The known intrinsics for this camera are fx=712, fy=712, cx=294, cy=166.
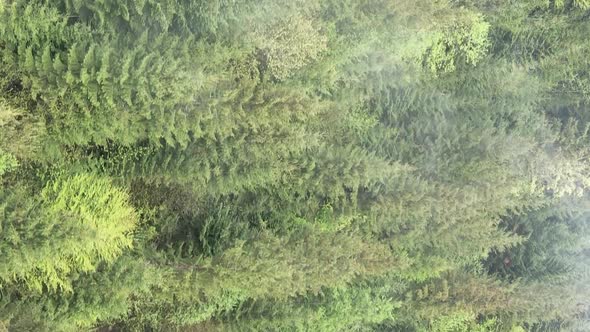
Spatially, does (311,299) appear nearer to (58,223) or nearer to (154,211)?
(154,211)

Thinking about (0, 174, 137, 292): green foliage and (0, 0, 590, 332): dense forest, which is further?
(0, 0, 590, 332): dense forest

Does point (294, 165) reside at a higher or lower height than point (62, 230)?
lower

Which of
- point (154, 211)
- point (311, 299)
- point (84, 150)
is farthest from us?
point (311, 299)

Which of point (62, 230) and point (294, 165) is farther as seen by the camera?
point (294, 165)

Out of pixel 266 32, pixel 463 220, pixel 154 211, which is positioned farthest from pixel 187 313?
pixel 463 220

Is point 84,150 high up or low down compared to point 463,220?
up

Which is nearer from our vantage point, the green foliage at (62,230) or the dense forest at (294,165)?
the green foliage at (62,230)

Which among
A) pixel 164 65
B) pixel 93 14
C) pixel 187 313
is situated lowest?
pixel 187 313

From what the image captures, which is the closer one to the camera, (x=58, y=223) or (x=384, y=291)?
(x=58, y=223)
